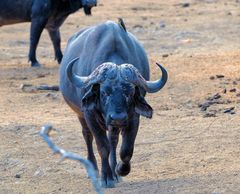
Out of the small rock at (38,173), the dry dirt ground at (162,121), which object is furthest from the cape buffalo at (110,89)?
the small rock at (38,173)

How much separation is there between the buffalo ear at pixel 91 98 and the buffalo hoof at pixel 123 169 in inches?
21.4

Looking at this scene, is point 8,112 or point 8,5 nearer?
point 8,112

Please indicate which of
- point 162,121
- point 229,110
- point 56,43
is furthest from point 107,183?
point 56,43

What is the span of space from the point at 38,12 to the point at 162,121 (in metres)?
5.34

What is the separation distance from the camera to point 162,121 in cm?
1038

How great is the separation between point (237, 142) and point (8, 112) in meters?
3.20

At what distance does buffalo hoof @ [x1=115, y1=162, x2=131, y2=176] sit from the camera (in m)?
7.45

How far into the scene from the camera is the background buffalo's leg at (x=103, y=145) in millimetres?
7480

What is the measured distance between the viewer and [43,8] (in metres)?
15.2

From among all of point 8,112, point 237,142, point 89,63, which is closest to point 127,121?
point 89,63

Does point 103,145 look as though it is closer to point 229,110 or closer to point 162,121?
point 162,121

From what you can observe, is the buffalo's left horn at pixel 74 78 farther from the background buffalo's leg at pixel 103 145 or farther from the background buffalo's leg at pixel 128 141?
the background buffalo's leg at pixel 128 141

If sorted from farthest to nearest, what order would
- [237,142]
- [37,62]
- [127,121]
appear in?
[37,62] < [237,142] < [127,121]

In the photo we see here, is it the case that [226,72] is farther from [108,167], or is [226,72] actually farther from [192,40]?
[108,167]
